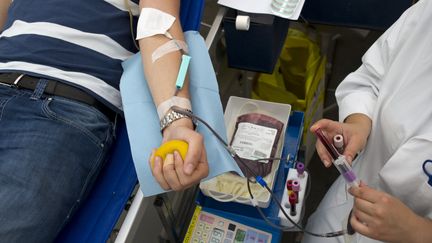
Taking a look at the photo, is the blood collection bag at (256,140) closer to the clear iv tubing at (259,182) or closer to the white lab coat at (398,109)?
the clear iv tubing at (259,182)

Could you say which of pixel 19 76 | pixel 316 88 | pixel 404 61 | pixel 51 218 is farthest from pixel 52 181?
pixel 316 88

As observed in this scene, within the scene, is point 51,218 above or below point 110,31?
below

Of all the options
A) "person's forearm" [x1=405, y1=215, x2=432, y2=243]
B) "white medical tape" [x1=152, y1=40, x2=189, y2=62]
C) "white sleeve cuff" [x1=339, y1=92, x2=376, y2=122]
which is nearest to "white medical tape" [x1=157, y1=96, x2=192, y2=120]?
"white medical tape" [x1=152, y1=40, x2=189, y2=62]

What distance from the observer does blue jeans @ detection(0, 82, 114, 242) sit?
38.3 inches

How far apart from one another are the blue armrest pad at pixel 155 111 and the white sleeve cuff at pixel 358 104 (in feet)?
0.98

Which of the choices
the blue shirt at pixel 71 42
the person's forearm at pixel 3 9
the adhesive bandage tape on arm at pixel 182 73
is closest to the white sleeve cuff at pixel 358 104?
the adhesive bandage tape on arm at pixel 182 73

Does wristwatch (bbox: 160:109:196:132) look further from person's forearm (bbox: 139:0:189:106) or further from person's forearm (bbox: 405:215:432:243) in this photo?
person's forearm (bbox: 405:215:432:243)

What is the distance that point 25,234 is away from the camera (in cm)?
96

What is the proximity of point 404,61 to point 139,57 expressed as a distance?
26.2 inches

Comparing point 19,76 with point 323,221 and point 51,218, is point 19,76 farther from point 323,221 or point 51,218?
point 323,221

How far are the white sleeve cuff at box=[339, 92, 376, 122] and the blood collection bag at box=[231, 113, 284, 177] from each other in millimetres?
246

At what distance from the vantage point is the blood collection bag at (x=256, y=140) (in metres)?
1.17

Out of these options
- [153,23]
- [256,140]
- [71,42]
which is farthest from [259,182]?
[71,42]

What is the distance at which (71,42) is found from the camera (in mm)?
1179
